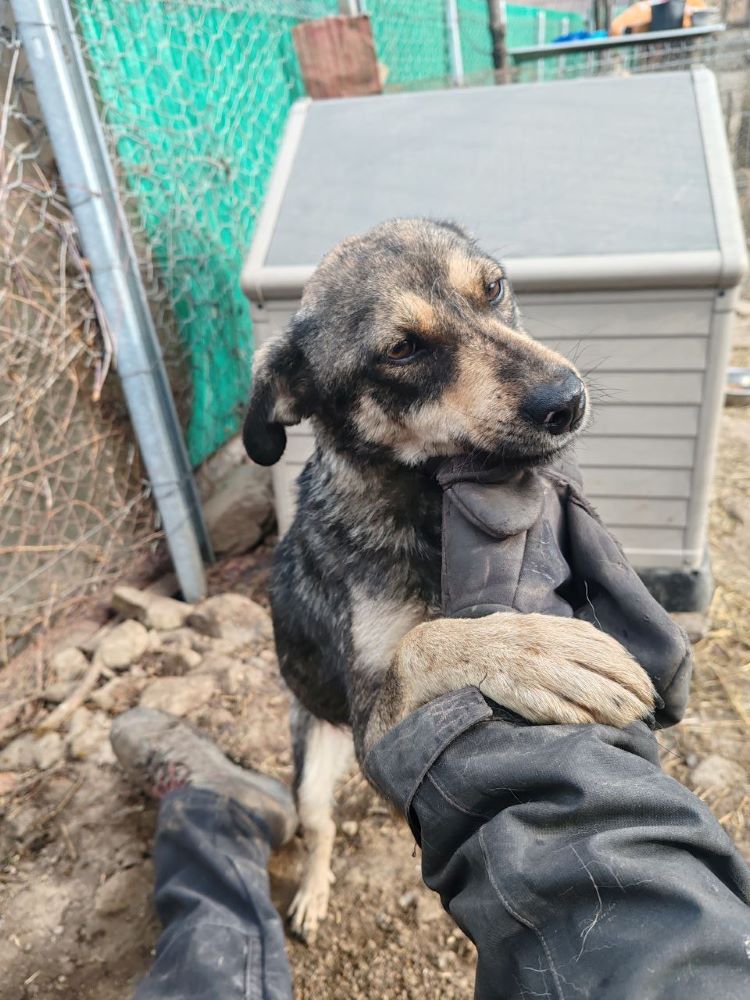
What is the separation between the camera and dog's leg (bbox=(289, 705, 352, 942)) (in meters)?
2.79

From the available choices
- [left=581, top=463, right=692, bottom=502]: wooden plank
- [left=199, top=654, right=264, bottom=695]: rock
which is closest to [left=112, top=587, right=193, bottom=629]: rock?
[left=199, top=654, right=264, bottom=695]: rock

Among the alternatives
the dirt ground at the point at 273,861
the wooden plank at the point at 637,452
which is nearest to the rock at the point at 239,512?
the dirt ground at the point at 273,861

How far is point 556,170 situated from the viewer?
359 centimetres

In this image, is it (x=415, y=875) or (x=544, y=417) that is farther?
(x=415, y=875)

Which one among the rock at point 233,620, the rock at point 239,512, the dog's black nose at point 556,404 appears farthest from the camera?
the rock at point 239,512

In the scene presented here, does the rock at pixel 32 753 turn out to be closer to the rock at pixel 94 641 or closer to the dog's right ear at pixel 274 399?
the rock at pixel 94 641

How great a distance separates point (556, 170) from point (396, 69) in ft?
17.6

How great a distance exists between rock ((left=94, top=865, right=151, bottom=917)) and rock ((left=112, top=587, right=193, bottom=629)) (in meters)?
1.48

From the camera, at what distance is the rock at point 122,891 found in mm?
2785

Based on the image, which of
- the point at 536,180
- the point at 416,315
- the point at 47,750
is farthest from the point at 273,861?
the point at 536,180

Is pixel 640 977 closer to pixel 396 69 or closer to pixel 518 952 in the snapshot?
pixel 518 952

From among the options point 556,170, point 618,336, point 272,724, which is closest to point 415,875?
point 272,724

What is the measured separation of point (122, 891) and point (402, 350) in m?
2.43

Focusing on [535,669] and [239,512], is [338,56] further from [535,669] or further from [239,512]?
[535,669]
